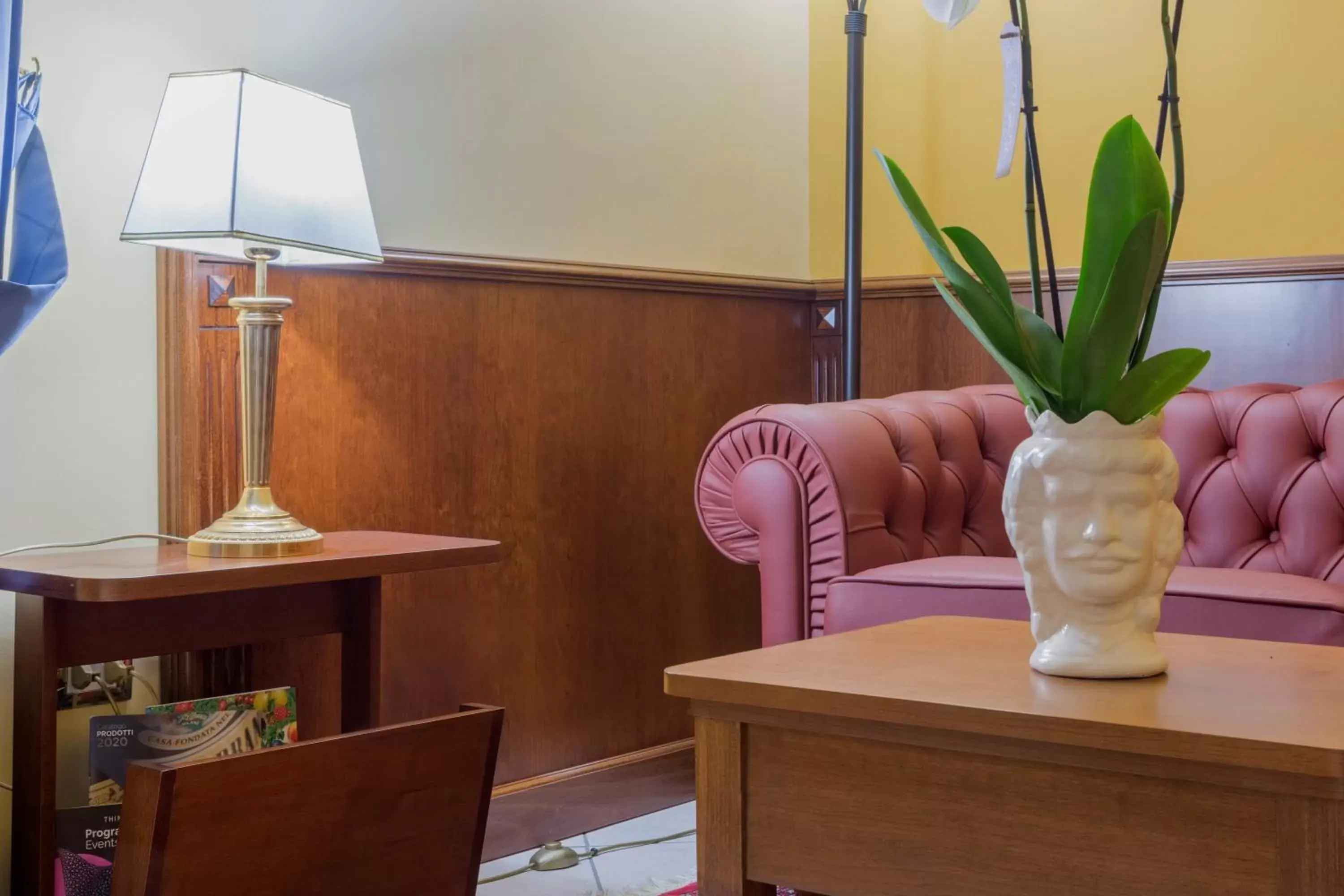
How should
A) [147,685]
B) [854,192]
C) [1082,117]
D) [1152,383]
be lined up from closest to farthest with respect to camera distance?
[1152,383]
[147,685]
[854,192]
[1082,117]

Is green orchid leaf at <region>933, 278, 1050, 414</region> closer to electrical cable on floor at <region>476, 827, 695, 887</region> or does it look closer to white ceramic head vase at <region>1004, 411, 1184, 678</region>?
white ceramic head vase at <region>1004, 411, 1184, 678</region>

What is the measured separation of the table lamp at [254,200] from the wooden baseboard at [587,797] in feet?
2.84

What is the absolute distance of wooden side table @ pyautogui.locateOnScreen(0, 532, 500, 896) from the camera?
1617mm

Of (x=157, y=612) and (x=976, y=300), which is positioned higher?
(x=976, y=300)

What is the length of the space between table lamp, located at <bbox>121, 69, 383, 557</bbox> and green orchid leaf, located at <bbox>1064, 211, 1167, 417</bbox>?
1.07 metres

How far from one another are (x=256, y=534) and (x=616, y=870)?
0.91 m

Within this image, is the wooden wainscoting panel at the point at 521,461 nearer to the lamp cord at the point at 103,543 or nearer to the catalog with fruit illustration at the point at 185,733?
the lamp cord at the point at 103,543

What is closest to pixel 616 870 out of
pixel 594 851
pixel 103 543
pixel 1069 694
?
pixel 594 851

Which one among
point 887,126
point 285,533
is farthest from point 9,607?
point 887,126

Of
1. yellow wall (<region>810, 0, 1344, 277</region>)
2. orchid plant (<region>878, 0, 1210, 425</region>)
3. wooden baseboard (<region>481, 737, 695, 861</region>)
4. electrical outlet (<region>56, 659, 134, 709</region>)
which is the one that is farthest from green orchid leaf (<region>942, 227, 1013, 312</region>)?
yellow wall (<region>810, 0, 1344, 277</region>)

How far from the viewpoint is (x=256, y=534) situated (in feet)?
5.89

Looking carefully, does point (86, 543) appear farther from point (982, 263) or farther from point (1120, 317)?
point (1120, 317)

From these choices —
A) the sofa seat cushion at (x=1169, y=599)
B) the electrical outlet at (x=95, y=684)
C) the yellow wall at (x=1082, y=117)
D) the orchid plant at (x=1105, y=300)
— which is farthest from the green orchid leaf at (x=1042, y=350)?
the yellow wall at (x=1082, y=117)

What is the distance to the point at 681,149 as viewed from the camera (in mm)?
3029
